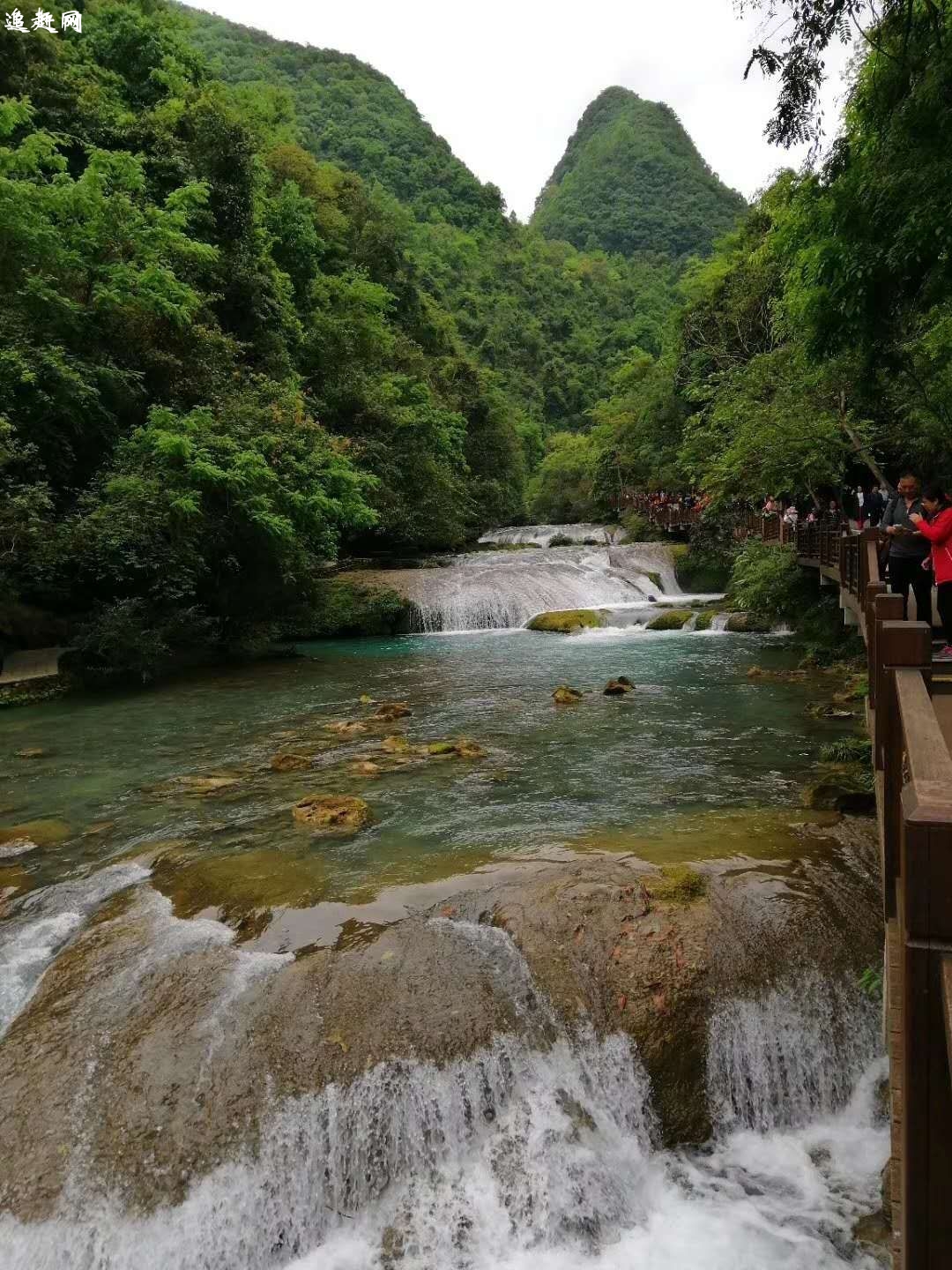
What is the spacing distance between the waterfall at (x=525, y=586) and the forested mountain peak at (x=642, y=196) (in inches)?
3520

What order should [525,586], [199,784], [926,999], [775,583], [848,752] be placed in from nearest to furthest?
[926,999] → [848,752] → [199,784] → [775,583] → [525,586]

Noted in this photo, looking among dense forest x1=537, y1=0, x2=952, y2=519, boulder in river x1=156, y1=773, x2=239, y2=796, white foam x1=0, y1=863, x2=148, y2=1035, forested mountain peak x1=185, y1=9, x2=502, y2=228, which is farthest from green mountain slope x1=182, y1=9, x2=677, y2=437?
white foam x1=0, y1=863, x2=148, y2=1035

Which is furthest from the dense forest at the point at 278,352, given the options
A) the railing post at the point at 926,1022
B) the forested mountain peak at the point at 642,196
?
the forested mountain peak at the point at 642,196

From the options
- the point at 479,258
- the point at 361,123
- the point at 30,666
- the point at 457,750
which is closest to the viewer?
the point at 457,750

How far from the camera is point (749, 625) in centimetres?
2031

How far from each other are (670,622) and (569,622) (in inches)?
104

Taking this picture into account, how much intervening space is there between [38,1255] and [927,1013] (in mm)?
4560

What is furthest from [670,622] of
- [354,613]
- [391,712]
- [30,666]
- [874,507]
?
[30,666]

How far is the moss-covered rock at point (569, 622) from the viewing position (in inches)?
854

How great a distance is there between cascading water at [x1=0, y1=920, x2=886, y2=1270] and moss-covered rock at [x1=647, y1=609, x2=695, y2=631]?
16506mm

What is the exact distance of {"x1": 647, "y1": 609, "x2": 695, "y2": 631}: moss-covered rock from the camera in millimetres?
21250

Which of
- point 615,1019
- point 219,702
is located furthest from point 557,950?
point 219,702

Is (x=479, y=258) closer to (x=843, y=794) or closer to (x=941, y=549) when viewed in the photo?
(x=941, y=549)

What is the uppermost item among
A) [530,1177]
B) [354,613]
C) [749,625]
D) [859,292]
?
[859,292]
